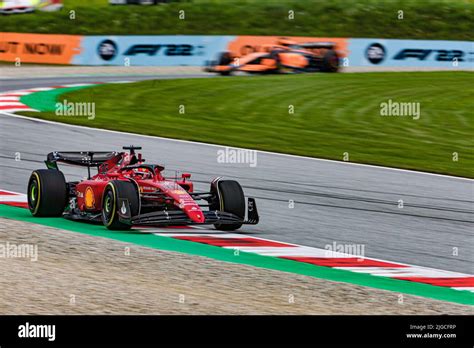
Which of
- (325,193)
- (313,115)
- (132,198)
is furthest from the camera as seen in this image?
(313,115)

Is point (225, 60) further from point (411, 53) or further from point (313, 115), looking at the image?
point (313, 115)

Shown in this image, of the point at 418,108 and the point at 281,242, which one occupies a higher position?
the point at 418,108

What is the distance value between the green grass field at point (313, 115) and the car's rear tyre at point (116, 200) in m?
6.87

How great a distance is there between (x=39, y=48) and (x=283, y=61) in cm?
998

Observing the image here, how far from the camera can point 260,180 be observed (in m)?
16.2

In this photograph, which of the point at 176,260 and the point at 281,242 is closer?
the point at 176,260

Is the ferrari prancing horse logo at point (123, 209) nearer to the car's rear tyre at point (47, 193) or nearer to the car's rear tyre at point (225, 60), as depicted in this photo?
the car's rear tyre at point (47, 193)

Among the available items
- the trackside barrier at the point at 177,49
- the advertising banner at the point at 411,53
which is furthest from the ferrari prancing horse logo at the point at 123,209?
the advertising banner at the point at 411,53

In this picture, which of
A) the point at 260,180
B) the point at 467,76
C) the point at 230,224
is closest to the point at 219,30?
the point at 467,76

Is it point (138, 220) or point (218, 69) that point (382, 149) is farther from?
point (218, 69)

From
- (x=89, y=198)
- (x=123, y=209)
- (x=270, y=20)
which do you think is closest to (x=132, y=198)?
(x=123, y=209)

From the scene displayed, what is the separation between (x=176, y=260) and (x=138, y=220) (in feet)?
3.82

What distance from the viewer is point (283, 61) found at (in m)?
33.9
